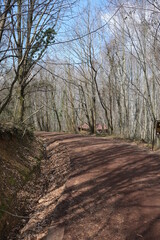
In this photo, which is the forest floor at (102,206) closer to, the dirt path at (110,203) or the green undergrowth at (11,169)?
the dirt path at (110,203)

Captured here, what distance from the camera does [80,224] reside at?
3.86 m

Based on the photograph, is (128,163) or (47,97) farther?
(47,97)

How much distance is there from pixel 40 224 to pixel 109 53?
55.5ft

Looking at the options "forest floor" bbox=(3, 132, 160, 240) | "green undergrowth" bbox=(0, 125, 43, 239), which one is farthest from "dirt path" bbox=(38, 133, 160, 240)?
"green undergrowth" bbox=(0, 125, 43, 239)

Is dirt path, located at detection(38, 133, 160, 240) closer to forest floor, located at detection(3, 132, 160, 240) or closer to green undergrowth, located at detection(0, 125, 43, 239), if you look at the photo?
forest floor, located at detection(3, 132, 160, 240)

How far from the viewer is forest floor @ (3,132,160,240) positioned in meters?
3.58

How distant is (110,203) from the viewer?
4.57m

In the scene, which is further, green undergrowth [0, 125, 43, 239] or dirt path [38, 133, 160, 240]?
green undergrowth [0, 125, 43, 239]

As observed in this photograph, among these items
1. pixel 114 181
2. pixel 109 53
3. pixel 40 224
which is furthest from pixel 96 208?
pixel 109 53

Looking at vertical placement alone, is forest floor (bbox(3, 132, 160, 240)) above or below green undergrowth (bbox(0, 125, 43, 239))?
below

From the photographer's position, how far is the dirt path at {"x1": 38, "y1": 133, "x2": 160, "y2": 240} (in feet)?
11.7

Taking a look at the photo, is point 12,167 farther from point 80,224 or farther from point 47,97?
Result: point 47,97

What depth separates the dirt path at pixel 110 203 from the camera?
356cm

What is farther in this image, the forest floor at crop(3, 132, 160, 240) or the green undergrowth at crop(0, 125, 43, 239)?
the green undergrowth at crop(0, 125, 43, 239)
